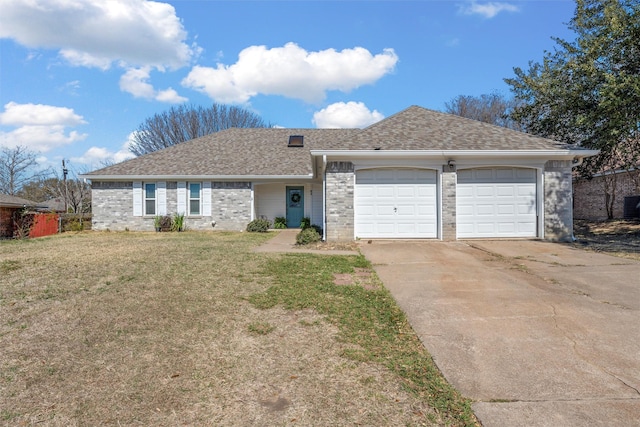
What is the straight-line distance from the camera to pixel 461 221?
37.9 ft

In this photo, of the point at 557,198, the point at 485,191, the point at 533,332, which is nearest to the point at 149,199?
the point at 485,191

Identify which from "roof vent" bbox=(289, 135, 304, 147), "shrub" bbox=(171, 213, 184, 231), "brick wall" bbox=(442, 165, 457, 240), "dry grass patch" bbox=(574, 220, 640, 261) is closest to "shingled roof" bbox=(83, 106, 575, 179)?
"roof vent" bbox=(289, 135, 304, 147)

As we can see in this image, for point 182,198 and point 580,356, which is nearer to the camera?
point 580,356

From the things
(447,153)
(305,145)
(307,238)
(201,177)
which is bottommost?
(307,238)

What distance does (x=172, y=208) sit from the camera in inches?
683

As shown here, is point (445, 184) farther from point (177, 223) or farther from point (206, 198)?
point (177, 223)

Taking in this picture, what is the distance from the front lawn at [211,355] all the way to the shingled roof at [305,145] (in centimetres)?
684

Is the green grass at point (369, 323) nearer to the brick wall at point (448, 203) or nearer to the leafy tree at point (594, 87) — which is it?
the brick wall at point (448, 203)

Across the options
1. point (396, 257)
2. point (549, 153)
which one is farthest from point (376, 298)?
point (549, 153)

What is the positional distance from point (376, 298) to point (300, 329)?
62.8 inches

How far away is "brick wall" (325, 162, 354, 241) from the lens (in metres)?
11.4

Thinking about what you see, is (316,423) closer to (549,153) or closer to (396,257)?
(396,257)

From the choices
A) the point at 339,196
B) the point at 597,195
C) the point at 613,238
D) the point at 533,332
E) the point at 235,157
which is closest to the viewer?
the point at 533,332

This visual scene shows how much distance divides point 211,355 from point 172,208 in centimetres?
1528
